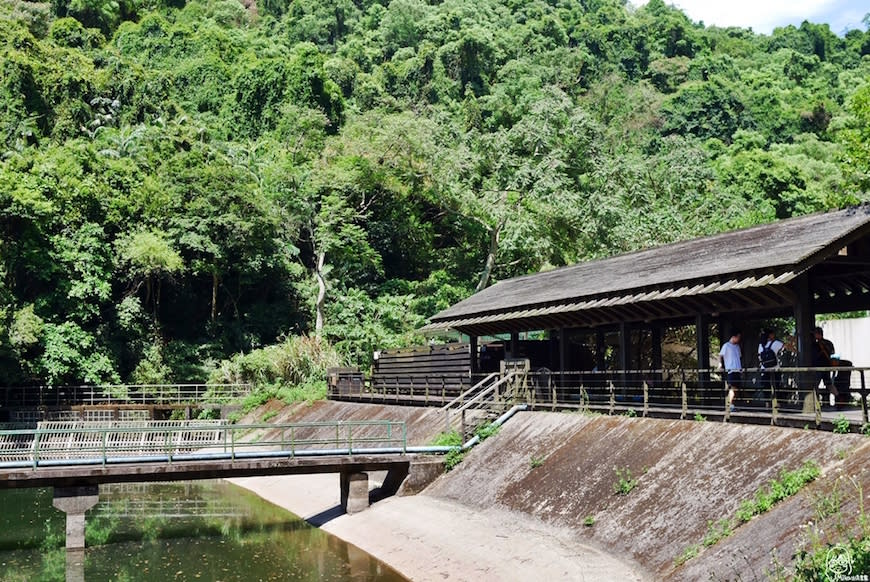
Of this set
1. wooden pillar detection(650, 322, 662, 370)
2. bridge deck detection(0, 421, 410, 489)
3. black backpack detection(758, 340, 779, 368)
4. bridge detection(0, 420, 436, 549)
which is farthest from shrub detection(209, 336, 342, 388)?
black backpack detection(758, 340, 779, 368)

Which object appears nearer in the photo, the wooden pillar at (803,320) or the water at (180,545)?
the wooden pillar at (803,320)

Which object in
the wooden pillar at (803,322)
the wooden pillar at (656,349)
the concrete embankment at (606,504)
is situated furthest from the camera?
the wooden pillar at (656,349)

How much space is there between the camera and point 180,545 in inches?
854

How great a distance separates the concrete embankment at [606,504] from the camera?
1354 cm

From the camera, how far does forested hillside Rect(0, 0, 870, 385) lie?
49719 mm

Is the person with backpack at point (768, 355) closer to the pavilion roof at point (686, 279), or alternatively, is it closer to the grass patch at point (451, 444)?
the pavilion roof at point (686, 279)

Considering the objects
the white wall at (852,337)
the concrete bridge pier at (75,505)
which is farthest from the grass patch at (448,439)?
the white wall at (852,337)

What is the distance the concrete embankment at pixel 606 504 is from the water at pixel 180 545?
0.97m

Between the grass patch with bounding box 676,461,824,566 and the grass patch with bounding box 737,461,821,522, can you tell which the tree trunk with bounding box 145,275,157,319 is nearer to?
the grass patch with bounding box 676,461,824,566

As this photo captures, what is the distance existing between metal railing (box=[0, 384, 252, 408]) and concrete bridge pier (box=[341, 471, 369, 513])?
89.3 feet

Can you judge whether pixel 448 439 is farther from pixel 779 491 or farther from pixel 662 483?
pixel 779 491

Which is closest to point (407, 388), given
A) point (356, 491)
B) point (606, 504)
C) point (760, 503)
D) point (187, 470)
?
point (356, 491)

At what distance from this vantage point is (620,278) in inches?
969

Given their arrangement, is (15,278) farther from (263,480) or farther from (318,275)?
(263,480)
